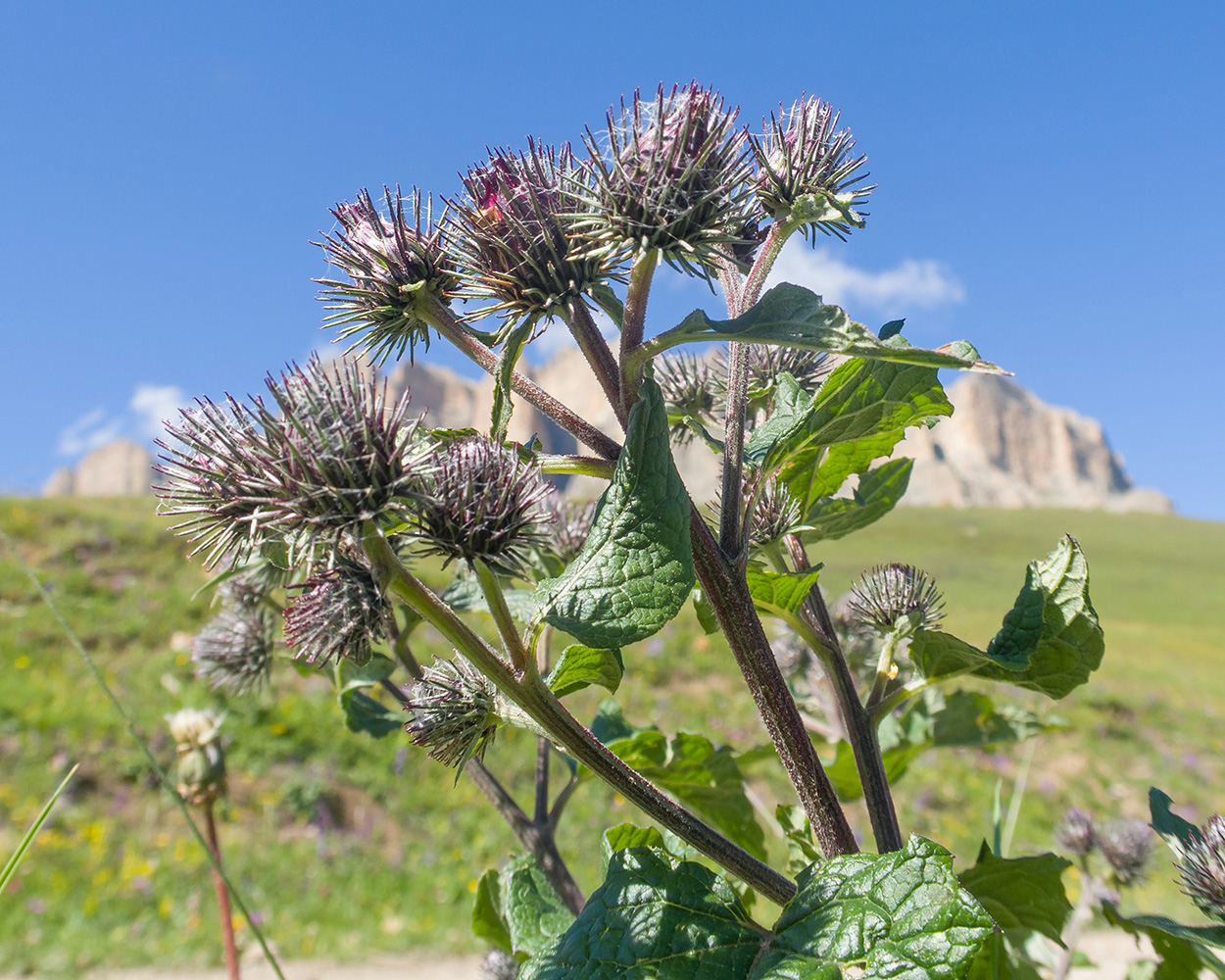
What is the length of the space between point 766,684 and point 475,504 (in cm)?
54

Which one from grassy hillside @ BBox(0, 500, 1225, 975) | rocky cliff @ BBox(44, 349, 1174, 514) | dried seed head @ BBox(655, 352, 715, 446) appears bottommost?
grassy hillside @ BBox(0, 500, 1225, 975)

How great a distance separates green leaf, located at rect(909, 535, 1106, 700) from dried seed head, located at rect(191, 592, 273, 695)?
200 cm

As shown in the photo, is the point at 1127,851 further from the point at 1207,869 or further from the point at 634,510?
the point at 634,510

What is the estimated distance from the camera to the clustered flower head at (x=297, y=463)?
105 cm

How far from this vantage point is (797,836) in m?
1.63

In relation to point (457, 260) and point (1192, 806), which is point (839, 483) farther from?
point (1192, 806)

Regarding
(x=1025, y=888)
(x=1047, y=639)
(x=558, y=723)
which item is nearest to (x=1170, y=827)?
(x=1025, y=888)

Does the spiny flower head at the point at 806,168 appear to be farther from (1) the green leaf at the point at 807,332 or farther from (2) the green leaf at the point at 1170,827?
(2) the green leaf at the point at 1170,827

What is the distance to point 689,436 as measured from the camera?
7.07 ft

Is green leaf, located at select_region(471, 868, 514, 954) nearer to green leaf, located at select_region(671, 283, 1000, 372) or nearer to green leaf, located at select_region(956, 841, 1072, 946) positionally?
green leaf, located at select_region(956, 841, 1072, 946)

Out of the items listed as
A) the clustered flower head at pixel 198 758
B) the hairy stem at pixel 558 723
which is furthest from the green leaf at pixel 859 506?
the clustered flower head at pixel 198 758

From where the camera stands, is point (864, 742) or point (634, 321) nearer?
point (634, 321)

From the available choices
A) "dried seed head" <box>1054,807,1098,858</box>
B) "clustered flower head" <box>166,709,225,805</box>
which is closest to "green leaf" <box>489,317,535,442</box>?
"clustered flower head" <box>166,709,225,805</box>

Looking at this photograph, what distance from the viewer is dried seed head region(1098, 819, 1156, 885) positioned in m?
3.20
